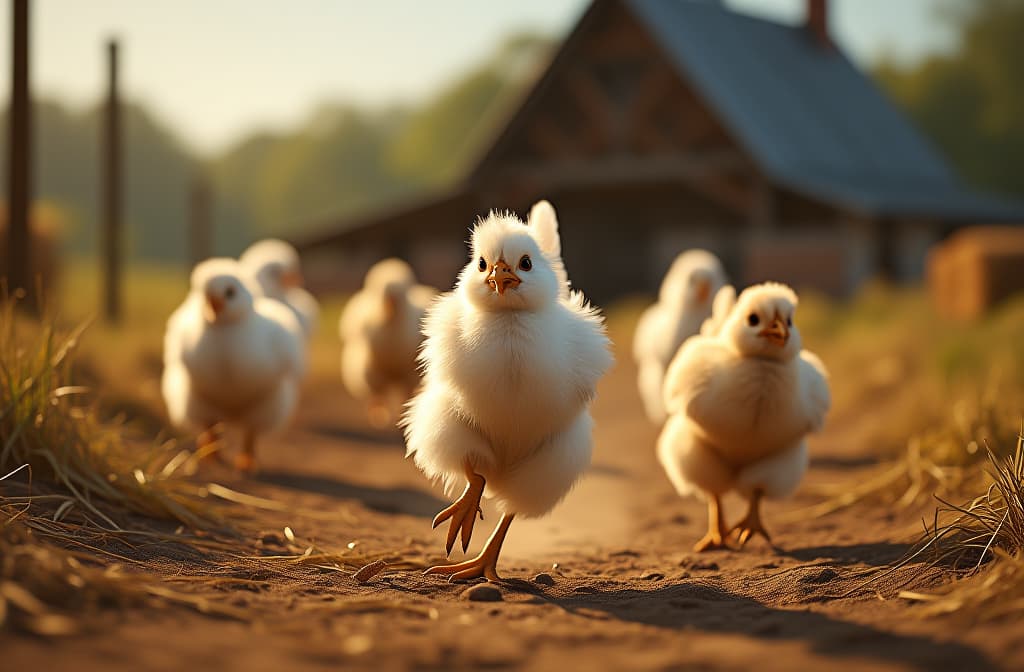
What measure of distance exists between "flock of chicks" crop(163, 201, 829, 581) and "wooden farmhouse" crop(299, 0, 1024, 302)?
16.0 meters

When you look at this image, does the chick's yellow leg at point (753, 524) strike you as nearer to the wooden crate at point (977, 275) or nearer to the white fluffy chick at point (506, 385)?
the white fluffy chick at point (506, 385)

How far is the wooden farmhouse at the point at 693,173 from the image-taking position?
76.6ft

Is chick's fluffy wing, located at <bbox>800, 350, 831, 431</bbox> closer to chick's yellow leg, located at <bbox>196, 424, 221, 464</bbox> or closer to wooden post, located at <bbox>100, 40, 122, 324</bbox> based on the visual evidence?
chick's yellow leg, located at <bbox>196, 424, 221, 464</bbox>

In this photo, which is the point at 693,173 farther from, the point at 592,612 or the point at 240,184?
the point at 240,184

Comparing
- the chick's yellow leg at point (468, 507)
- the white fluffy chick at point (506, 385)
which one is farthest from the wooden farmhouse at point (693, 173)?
the chick's yellow leg at point (468, 507)

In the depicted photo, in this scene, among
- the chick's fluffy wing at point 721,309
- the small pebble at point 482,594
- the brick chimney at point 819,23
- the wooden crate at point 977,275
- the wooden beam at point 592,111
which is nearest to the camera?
the small pebble at point 482,594

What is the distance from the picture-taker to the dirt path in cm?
360

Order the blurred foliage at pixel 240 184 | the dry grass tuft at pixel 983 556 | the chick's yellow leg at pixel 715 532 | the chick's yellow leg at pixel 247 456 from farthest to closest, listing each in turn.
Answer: the blurred foliage at pixel 240 184 < the chick's yellow leg at pixel 247 456 < the chick's yellow leg at pixel 715 532 < the dry grass tuft at pixel 983 556

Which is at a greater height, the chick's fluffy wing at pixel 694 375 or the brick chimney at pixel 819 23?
the brick chimney at pixel 819 23

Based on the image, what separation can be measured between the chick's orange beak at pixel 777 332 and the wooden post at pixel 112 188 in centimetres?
1224

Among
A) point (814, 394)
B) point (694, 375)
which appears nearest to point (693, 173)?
point (814, 394)

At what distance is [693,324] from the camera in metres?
9.87

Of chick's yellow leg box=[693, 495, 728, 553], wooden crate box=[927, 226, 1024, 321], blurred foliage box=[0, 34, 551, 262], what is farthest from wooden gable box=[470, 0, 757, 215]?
blurred foliage box=[0, 34, 551, 262]

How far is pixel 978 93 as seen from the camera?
45.4 meters
